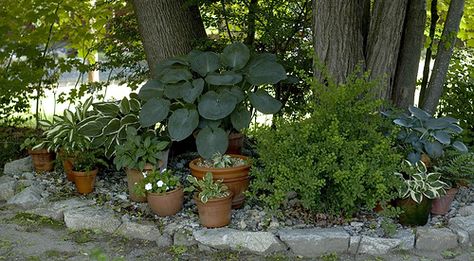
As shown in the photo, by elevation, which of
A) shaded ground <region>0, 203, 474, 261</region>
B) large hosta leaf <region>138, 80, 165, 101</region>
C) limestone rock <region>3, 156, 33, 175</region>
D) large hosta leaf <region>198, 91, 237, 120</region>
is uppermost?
large hosta leaf <region>138, 80, 165, 101</region>

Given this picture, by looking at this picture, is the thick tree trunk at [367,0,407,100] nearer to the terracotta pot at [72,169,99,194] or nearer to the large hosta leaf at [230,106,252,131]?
the large hosta leaf at [230,106,252,131]

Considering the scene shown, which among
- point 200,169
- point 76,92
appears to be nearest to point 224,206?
point 200,169

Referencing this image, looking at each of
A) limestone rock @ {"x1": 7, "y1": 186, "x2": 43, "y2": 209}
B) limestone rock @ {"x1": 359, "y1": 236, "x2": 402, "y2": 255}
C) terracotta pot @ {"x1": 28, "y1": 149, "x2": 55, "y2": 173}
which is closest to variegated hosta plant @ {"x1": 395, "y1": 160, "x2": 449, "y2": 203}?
limestone rock @ {"x1": 359, "y1": 236, "x2": 402, "y2": 255}

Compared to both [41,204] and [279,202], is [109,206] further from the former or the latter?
[279,202]

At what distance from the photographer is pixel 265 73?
3.52 meters

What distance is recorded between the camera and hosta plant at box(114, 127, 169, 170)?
3447mm

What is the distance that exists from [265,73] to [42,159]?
77.9 inches

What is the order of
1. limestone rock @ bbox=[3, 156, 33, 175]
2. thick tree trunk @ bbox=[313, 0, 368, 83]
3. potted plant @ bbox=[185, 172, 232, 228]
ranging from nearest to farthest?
potted plant @ bbox=[185, 172, 232, 228] → thick tree trunk @ bbox=[313, 0, 368, 83] → limestone rock @ bbox=[3, 156, 33, 175]

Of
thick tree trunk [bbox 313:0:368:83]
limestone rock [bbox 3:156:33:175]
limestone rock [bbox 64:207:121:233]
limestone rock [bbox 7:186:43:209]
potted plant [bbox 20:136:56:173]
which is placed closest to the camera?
limestone rock [bbox 64:207:121:233]

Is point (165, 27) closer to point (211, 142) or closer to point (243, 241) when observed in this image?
point (211, 142)

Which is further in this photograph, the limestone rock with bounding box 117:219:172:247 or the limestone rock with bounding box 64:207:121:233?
the limestone rock with bounding box 64:207:121:233

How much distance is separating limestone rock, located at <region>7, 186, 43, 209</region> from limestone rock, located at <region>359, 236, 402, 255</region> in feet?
7.33

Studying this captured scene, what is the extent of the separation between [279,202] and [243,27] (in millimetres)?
1995

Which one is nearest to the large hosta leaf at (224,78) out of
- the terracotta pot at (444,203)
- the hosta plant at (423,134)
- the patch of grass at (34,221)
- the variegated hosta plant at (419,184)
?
the hosta plant at (423,134)
